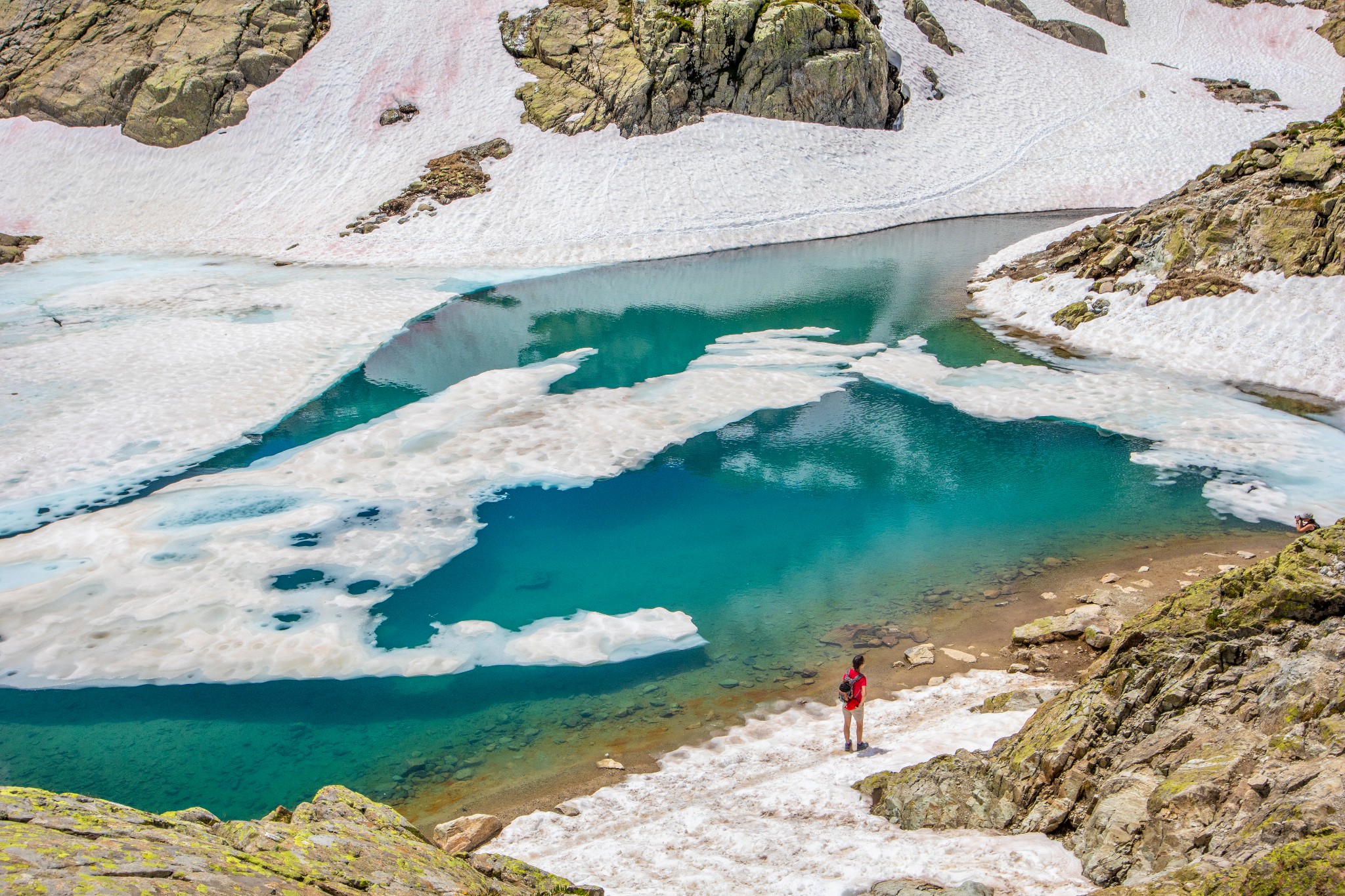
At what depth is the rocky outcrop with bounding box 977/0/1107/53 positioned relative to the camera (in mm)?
72062

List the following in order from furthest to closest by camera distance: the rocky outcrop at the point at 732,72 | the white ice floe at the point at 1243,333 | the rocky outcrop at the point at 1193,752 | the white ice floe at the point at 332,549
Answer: the rocky outcrop at the point at 732,72
the white ice floe at the point at 1243,333
the white ice floe at the point at 332,549
the rocky outcrop at the point at 1193,752

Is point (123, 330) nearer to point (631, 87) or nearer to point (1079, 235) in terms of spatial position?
point (631, 87)

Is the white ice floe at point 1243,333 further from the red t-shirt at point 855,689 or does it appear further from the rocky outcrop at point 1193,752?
the red t-shirt at point 855,689

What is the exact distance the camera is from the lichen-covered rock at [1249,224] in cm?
2608

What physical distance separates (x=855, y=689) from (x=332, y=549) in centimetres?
1257

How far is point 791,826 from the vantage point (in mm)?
10227

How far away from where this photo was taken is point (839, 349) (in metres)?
30.2

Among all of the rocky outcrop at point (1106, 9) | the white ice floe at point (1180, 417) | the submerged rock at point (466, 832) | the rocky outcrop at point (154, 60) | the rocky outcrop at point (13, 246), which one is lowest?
the submerged rock at point (466, 832)

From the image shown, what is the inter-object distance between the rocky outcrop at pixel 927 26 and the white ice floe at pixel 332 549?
176 feet

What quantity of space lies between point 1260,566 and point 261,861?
10.7 meters

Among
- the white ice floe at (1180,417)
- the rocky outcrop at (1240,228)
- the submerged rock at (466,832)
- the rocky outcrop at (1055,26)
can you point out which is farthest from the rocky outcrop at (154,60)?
the submerged rock at (466,832)

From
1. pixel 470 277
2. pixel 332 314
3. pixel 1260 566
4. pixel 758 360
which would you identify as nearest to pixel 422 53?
pixel 470 277

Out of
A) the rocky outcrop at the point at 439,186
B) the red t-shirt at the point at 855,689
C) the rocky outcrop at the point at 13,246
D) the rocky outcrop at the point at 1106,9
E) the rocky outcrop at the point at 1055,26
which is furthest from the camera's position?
the rocky outcrop at the point at 1106,9

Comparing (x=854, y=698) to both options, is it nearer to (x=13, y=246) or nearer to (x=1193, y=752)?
(x=1193, y=752)
